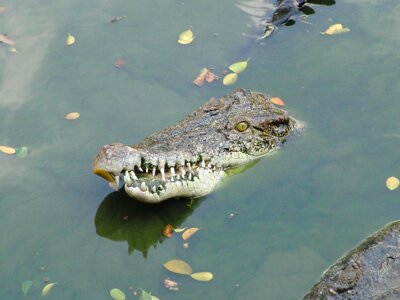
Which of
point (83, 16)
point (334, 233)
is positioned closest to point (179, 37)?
point (83, 16)

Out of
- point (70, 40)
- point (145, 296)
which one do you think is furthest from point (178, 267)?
point (70, 40)

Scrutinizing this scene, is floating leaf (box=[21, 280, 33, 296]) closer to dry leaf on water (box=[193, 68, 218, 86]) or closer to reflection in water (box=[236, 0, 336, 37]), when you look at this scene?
dry leaf on water (box=[193, 68, 218, 86])

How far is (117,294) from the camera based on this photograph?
495cm

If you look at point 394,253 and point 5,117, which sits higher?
point 394,253

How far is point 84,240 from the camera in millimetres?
→ 5422

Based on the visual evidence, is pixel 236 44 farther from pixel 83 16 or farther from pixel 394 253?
pixel 394 253

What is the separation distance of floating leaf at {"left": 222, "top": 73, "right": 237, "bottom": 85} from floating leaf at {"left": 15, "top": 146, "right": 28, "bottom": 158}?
197 cm

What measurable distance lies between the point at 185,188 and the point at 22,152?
1.66 metres

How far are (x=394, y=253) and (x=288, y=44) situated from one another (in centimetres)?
329

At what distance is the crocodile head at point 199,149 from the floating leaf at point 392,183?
3.22 ft

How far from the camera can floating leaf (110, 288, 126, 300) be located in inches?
194

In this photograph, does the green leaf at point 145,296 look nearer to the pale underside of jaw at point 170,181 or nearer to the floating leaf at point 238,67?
the pale underside of jaw at point 170,181

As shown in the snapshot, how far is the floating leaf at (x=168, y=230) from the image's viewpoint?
17.6 ft

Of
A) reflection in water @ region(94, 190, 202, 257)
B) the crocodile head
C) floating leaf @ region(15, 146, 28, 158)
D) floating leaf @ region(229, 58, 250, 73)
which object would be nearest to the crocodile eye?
the crocodile head
